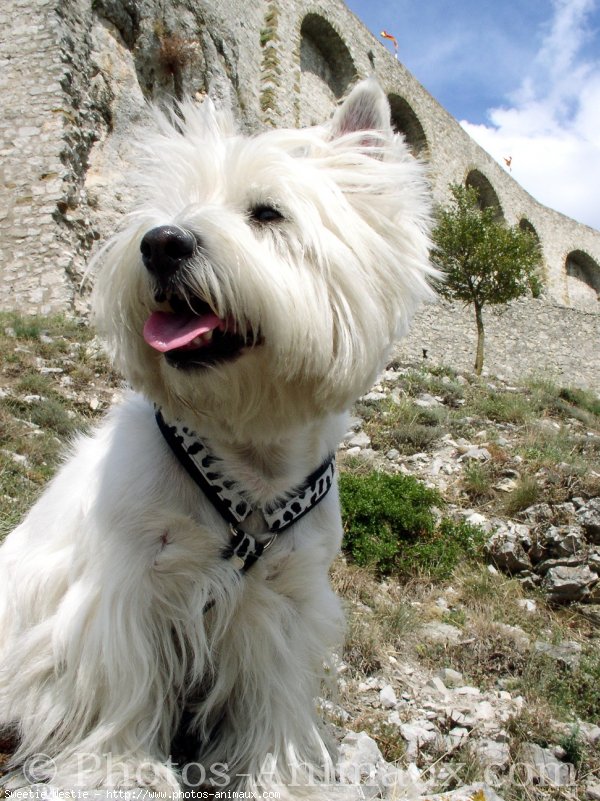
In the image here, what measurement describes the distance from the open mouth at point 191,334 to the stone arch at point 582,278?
41.3m

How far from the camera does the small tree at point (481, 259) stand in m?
18.7

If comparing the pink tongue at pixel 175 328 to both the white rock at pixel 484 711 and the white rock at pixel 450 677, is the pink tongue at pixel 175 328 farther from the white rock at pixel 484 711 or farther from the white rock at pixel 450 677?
the white rock at pixel 450 677

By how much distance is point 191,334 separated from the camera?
61.4 inches

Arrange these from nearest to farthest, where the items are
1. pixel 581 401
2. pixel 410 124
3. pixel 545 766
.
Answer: pixel 545 766
pixel 581 401
pixel 410 124

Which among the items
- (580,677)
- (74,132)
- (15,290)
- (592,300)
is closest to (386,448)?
(580,677)

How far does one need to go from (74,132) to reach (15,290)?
124 inches

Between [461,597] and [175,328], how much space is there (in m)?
2.76

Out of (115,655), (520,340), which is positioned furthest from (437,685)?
(520,340)

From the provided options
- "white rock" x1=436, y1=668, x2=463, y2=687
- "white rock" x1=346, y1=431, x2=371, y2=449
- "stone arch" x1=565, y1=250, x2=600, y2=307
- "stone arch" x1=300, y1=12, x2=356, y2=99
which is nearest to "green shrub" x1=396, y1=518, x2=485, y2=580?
"white rock" x1=436, y1=668, x2=463, y2=687

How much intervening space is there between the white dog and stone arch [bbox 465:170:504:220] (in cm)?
3075

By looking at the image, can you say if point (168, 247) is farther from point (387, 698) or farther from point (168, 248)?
point (387, 698)

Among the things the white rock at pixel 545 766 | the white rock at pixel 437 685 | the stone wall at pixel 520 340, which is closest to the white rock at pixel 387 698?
the white rock at pixel 437 685

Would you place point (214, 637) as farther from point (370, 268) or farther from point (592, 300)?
point (592, 300)

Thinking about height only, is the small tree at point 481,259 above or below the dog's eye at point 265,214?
above
